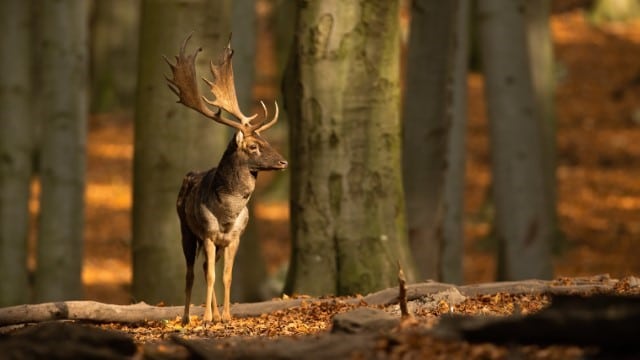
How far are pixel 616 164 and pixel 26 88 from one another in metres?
14.5

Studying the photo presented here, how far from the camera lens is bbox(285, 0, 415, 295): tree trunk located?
37.8 ft

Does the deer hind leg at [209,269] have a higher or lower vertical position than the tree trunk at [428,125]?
lower

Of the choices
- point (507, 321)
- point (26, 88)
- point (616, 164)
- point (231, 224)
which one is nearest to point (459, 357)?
point (507, 321)

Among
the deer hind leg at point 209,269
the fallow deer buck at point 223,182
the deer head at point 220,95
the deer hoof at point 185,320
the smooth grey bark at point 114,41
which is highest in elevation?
the smooth grey bark at point 114,41

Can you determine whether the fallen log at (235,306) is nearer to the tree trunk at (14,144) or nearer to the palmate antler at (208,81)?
the palmate antler at (208,81)

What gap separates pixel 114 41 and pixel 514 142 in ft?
57.6

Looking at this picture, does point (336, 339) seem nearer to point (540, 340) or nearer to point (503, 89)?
point (540, 340)

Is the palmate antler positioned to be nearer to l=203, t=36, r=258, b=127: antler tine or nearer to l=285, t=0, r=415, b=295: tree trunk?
l=203, t=36, r=258, b=127: antler tine

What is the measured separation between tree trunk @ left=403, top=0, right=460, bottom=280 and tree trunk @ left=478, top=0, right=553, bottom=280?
0.50 m

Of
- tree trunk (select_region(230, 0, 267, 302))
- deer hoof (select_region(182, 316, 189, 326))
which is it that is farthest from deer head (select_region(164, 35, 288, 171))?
tree trunk (select_region(230, 0, 267, 302))

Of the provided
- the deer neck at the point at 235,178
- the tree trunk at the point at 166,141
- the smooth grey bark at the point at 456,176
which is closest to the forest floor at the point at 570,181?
the smooth grey bark at the point at 456,176

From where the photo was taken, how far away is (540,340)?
6.46 m

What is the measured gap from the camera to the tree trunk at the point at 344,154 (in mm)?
11523

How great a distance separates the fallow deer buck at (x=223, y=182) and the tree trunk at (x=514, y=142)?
595 cm
